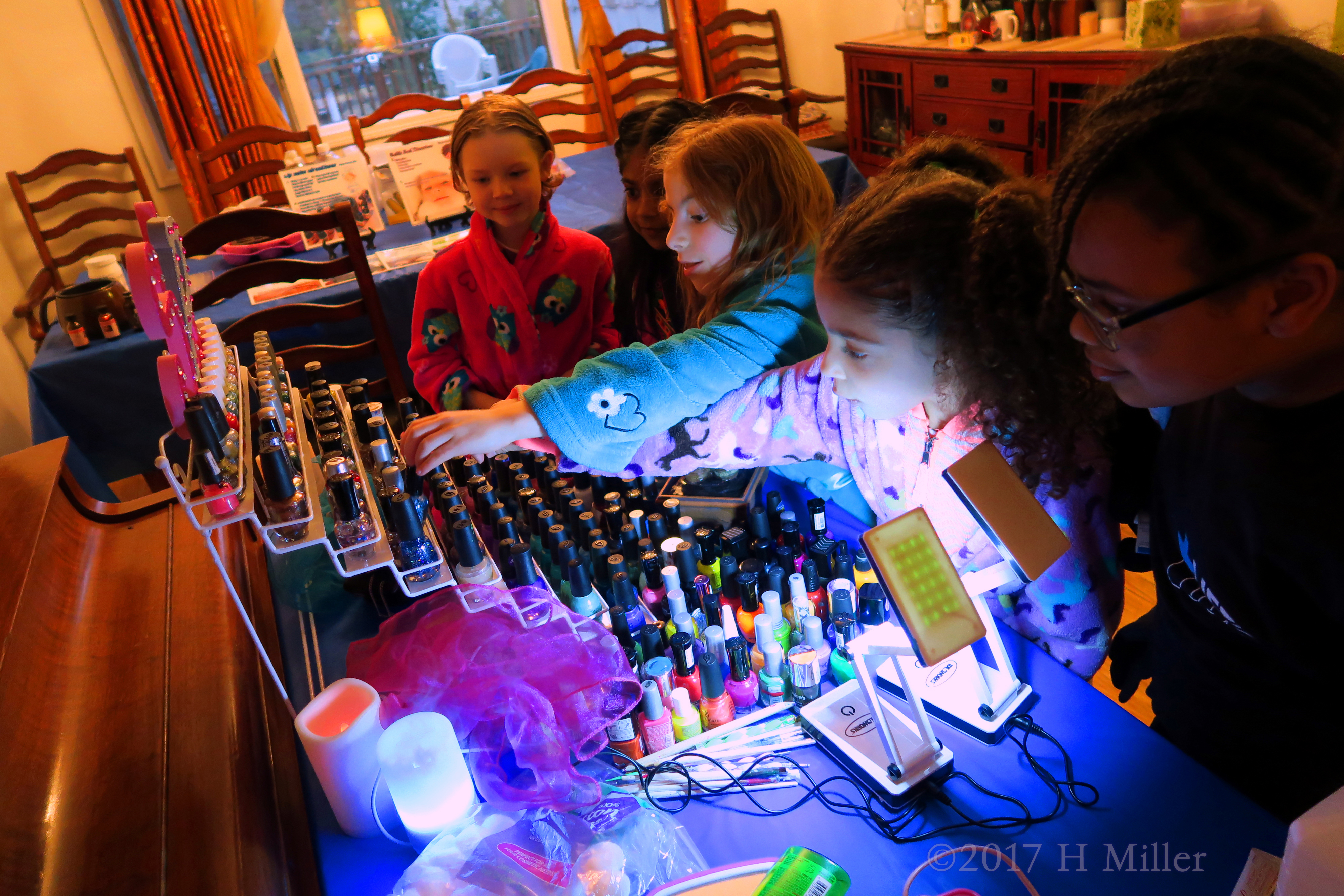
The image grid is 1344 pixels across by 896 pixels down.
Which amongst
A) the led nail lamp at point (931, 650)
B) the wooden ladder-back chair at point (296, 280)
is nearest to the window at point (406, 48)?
the wooden ladder-back chair at point (296, 280)

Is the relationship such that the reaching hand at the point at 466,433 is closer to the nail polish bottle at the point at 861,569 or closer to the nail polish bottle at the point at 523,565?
the nail polish bottle at the point at 523,565

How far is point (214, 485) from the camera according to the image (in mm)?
751

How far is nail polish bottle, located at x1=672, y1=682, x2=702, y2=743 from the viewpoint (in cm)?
91

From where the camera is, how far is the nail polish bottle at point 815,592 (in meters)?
1.02

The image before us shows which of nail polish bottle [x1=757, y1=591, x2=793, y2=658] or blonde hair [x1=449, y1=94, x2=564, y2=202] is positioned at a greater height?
blonde hair [x1=449, y1=94, x2=564, y2=202]

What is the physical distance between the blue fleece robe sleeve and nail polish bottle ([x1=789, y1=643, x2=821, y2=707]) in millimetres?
380

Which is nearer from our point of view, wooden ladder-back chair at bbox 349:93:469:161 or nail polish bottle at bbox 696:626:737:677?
nail polish bottle at bbox 696:626:737:677

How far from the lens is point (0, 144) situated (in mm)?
3531

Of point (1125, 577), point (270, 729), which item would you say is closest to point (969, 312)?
point (270, 729)

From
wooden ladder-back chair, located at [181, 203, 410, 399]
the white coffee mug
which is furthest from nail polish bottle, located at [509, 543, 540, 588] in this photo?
the white coffee mug

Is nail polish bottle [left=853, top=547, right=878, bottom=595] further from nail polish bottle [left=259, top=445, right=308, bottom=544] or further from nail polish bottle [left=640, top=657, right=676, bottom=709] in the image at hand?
nail polish bottle [left=259, top=445, right=308, bottom=544]

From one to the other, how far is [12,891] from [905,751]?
75 centimetres

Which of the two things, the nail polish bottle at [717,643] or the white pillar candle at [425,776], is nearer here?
the white pillar candle at [425,776]

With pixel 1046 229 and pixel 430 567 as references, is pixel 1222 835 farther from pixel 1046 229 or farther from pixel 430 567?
pixel 430 567
